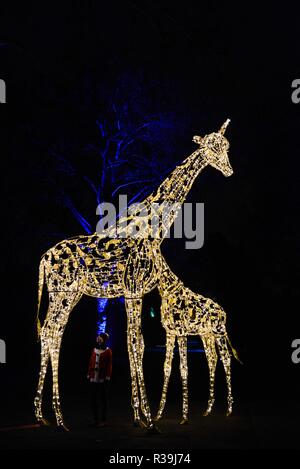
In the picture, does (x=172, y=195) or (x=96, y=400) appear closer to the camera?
(x=172, y=195)

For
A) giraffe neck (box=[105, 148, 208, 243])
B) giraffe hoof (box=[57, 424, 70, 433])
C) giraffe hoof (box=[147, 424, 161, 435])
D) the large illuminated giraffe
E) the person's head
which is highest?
giraffe neck (box=[105, 148, 208, 243])

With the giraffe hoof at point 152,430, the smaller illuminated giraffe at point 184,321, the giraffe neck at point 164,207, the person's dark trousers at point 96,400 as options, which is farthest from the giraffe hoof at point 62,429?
the giraffe neck at point 164,207

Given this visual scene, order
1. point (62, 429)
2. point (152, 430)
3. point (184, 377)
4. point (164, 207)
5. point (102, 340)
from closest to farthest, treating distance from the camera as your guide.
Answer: point (152, 430)
point (62, 429)
point (164, 207)
point (184, 377)
point (102, 340)

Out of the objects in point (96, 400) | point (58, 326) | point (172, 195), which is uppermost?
point (172, 195)

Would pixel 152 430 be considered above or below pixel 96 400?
below

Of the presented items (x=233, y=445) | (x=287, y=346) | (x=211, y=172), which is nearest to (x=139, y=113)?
(x=211, y=172)

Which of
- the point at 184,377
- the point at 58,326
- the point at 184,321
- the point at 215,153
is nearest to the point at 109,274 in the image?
the point at 58,326

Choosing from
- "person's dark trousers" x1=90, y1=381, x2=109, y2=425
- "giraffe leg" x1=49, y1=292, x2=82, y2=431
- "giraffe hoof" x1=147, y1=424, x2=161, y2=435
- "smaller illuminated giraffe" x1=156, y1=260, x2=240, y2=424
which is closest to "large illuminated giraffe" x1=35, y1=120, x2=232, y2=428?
"giraffe leg" x1=49, y1=292, x2=82, y2=431

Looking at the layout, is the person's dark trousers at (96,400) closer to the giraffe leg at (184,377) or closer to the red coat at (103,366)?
the red coat at (103,366)

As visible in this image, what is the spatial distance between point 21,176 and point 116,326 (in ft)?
31.2

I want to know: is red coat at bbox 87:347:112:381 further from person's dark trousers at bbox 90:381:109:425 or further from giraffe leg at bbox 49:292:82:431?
giraffe leg at bbox 49:292:82:431

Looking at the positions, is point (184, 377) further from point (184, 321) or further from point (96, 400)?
point (96, 400)

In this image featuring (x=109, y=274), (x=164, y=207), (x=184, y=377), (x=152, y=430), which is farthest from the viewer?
(x=184, y=377)
